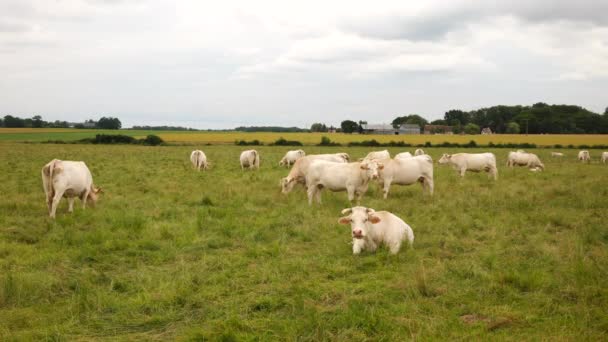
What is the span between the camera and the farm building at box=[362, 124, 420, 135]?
117 m

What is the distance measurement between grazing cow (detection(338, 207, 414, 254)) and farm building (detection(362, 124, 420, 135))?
107206 millimetres

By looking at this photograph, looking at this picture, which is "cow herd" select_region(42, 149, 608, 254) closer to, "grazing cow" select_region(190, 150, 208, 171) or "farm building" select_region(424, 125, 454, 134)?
"grazing cow" select_region(190, 150, 208, 171)

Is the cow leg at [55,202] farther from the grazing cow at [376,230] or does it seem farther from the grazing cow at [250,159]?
the grazing cow at [250,159]

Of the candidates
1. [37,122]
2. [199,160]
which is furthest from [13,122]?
[199,160]

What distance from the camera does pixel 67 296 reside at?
632cm

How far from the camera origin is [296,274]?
7.03 m

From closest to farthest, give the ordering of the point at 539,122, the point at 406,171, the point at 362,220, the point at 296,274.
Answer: the point at 296,274 < the point at 362,220 < the point at 406,171 < the point at 539,122

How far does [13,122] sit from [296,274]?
5469 inches

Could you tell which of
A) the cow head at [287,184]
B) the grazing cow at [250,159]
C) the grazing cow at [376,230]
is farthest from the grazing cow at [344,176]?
the grazing cow at [250,159]

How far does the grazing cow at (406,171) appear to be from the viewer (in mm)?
15078

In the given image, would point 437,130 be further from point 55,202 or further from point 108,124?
point 55,202

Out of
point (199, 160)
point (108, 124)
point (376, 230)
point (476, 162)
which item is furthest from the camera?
point (108, 124)

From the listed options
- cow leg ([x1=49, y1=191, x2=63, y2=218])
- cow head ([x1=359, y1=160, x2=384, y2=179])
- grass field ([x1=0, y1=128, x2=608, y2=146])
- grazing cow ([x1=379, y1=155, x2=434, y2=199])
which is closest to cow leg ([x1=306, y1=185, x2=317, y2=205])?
cow head ([x1=359, y1=160, x2=384, y2=179])

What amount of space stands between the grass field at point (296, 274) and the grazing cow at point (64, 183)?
48cm
